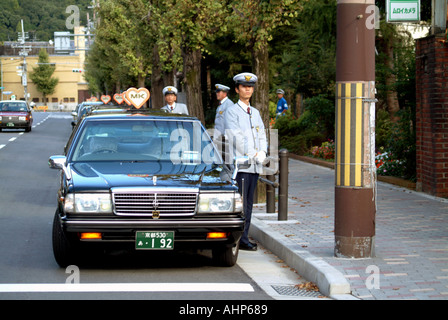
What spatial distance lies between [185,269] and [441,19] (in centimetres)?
722

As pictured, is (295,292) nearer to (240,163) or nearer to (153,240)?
(153,240)

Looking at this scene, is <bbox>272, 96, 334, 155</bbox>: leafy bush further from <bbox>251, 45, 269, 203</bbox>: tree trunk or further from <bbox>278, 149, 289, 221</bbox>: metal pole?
<bbox>278, 149, 289, 221</bbox>: metal pole

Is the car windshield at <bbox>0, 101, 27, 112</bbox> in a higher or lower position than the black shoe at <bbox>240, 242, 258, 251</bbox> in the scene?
higher

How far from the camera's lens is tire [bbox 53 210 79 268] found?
7.61 metres

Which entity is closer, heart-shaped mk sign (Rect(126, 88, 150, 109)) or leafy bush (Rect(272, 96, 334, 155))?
leafy bush (Rect(272, 96, 334, 155))

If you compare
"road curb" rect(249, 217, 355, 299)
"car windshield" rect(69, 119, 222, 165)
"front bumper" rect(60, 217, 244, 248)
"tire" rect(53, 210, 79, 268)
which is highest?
"car windshield" rect(69, 119, 222, 165)

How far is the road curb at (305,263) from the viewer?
22.3ft

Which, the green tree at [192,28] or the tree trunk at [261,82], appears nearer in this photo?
the tree trunk at [261,82]

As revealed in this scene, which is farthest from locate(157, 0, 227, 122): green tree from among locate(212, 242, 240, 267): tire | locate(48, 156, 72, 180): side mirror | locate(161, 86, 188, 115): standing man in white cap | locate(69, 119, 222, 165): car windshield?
locate(212, 242, 240, 267): tire

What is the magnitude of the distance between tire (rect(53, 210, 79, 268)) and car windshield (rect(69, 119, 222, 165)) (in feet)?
3.42

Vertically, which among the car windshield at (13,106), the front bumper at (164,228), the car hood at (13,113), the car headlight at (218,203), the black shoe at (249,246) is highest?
the car windshield at (13,106)

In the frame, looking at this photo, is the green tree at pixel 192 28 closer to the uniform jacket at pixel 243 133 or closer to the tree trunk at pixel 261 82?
the tree trunk at pixel 261 82

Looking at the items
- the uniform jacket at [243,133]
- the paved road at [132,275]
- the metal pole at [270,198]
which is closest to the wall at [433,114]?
the metal pole at [270,198]

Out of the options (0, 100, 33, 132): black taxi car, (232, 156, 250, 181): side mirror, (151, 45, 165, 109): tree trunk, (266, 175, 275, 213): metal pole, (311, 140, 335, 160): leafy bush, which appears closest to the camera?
(232, 156, 250, 181): side mirror
